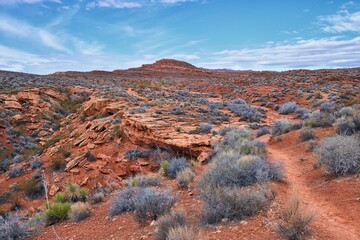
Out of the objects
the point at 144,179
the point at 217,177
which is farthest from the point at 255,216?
the point at 144,179

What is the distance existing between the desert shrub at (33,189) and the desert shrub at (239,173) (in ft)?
28.3

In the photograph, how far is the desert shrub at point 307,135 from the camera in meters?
9.21

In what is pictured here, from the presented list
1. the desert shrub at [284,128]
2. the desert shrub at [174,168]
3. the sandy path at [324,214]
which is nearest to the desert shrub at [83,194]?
the desert shrub at [174,168]

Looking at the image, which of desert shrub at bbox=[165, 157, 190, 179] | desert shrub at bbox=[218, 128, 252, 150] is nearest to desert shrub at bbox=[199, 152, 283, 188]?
desert shrub at bbox=[165, 157, 190, 179]

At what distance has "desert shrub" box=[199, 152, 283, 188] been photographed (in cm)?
559

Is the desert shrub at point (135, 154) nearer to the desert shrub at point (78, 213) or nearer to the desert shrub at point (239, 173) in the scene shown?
the desert shrub at point (78, 213)

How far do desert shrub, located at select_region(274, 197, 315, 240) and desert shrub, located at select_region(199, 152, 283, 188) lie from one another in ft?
5.71

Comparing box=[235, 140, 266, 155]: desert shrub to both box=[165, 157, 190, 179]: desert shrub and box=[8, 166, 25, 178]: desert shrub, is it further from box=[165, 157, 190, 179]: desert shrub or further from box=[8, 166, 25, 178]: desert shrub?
box=[8, 166, 25, 178]: desert shrub

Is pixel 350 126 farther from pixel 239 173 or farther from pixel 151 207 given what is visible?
pixel 151 207

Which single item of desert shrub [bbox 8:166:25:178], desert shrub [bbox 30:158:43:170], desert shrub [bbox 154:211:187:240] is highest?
desert shrub [bbox 154:211:187:240]

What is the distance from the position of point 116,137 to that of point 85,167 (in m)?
2.16

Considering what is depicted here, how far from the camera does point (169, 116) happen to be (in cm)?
1434

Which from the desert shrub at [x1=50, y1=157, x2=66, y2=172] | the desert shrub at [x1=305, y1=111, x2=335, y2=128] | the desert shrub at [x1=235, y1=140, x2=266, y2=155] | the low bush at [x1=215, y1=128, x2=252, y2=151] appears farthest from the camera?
the desert shrub at [x1=50, y1=157, x2=66, y2=172]

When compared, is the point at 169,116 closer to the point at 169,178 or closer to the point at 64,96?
the point at 169,178
